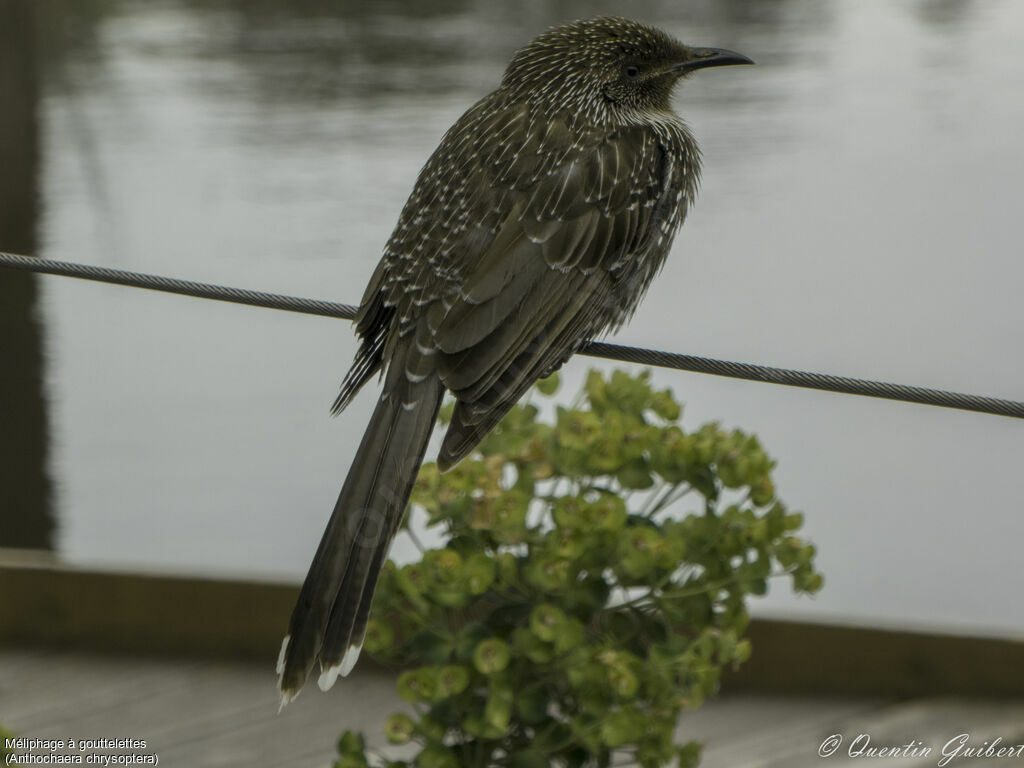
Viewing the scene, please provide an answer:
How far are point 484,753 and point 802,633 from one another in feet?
5.44

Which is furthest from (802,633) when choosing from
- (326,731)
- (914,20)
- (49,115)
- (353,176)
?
(914,20)

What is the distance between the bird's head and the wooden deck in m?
1.67

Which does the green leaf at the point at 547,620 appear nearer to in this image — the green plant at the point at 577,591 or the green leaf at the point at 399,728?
the green plant at the point at 577,591

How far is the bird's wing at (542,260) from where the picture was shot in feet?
7.60

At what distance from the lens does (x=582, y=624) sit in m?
2.13

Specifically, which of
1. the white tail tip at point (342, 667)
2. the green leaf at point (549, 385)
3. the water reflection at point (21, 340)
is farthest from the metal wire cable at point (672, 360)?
the water reflection at point (21, 340)

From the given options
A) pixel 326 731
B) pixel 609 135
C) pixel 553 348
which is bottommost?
pixel 326 731

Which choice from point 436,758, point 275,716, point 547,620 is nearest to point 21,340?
point 275,716

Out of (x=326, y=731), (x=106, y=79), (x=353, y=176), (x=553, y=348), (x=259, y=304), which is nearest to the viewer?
(x=259, y=304)

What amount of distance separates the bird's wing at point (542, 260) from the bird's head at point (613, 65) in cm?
13

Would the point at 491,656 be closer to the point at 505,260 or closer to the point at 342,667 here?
the point at 342,667

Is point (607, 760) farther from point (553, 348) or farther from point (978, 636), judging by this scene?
point (978, 636)

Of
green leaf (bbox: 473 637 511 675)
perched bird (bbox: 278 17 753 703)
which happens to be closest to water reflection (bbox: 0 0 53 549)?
perched bird (bbox: 278 17 753 703)

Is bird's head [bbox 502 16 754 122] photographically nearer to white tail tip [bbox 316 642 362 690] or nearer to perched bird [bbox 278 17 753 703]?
perched bird [bbox 278 17 753 703]
